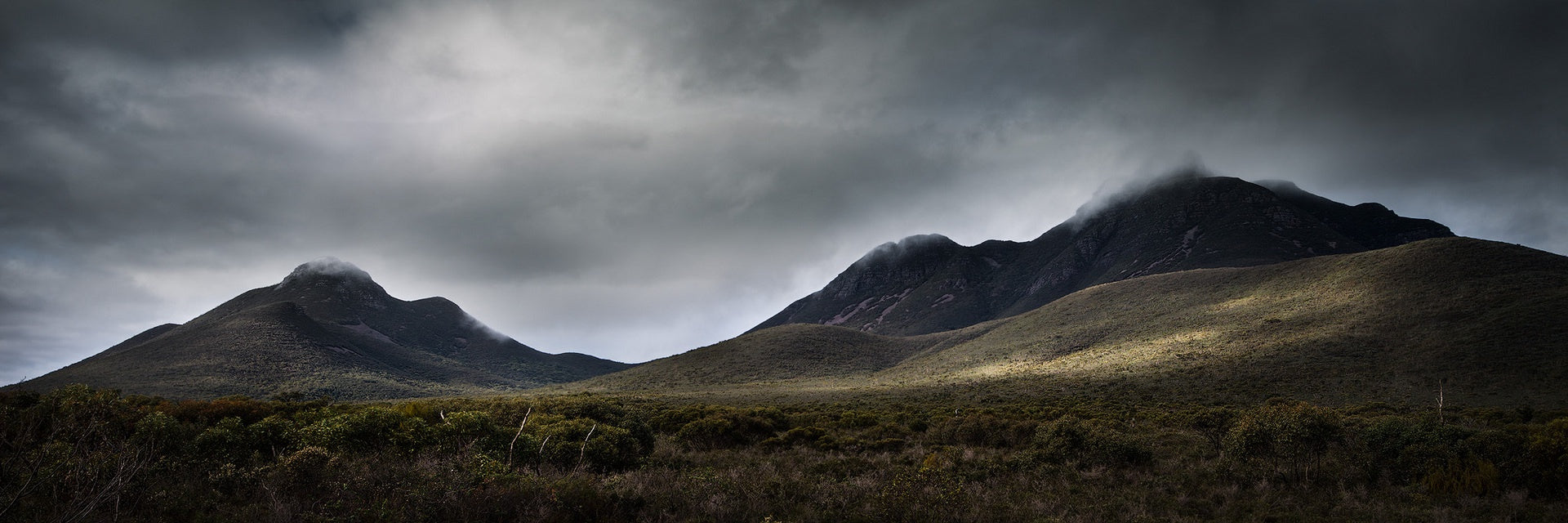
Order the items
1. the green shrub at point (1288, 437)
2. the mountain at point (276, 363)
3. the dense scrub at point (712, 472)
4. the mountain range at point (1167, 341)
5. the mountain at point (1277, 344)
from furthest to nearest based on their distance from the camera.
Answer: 1. the mountain at point (276, 363)
2. the mountain range at point (1167, 341)
3. the mountain at point (1277, 344)
4. the green shrub at point (1288, 437)
5. the dense scrub at point (712, 472)

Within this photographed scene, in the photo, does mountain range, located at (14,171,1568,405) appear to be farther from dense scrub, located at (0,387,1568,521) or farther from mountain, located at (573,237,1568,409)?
dense scrub, located at (0,387,1568,521)

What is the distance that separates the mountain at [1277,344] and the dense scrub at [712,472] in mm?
28141

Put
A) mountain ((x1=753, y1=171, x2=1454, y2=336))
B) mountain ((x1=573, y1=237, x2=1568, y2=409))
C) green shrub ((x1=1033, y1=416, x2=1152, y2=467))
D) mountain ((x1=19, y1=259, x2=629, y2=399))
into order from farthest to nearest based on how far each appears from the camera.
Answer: mountain ((x1=753, y1=171, x2=1454, y2=336)) → mountain ((x1=19, y1=259, x2=629, y2=399)) → mountain ((x1=573, y1=237, x2=1568, y2=409)) → green shrub ((x1=1033, y1=416, x2=1152, y2=467))

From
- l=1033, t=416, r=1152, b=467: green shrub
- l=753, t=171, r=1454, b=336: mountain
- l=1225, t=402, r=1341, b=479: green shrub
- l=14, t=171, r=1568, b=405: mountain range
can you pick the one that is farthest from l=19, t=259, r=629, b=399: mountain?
l=753, t=171, r=1454, b=336: mountain

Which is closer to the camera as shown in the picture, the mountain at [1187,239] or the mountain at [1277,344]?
the mountain at [1277,344]

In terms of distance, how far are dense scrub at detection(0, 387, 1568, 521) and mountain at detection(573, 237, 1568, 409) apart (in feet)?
92.3

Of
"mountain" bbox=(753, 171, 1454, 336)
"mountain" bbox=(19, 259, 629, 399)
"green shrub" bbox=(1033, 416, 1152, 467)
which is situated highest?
"mountain" bbox=(753, 171, 1454, 336)

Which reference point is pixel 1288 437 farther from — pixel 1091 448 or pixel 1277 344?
pixel 1277 344

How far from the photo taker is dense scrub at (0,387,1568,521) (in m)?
9.15

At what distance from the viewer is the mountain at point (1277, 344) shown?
123 ft

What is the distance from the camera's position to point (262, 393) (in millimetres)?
76750

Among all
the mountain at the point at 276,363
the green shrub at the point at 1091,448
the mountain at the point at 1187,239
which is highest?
the mountain at the point at 1187,239

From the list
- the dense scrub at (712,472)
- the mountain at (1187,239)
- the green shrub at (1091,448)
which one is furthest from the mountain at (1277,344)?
the mountain at (1187,239)

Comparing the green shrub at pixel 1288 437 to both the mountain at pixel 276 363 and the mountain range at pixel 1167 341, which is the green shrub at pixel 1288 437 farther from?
the mountain at pixel 276 363
